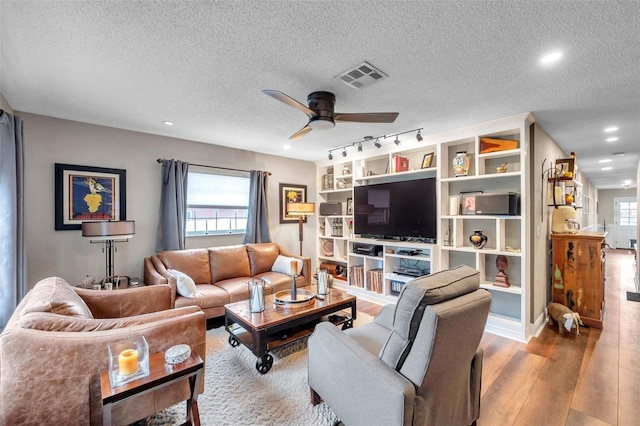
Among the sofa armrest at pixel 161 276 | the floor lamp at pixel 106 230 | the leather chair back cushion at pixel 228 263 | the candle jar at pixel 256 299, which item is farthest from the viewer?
the leather chair back cushion at pixel 228 263

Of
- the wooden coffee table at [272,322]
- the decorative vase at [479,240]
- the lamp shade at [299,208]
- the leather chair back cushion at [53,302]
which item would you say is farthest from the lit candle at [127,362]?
the decorative vase at [479,240]

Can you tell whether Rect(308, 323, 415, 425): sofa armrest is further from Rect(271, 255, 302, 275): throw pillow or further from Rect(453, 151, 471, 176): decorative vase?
Rect(453, 151, 471, 176): decorative vase

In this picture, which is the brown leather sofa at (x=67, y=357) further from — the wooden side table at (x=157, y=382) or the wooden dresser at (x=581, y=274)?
the wooden dresser at (x=581, y=274)

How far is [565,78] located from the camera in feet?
7.17

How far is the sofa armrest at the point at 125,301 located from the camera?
7.52 ft

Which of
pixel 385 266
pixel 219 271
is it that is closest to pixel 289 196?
pixel 219 271

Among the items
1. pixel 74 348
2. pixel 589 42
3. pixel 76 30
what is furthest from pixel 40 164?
pixel 589 42

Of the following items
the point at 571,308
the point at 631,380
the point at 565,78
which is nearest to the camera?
the point at 565,78

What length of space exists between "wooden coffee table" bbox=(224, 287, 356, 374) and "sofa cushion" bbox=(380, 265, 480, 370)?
119 centimetres

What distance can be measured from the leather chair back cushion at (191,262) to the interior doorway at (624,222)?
13993mm

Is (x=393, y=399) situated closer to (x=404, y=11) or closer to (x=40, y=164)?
(x=404, y=11)

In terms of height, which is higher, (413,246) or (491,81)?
(491,81)

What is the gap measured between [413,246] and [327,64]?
2.84 metres

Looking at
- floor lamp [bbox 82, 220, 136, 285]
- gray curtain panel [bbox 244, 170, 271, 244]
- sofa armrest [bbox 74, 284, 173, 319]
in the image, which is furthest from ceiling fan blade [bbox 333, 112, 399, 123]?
gray curtain panel [bbox 244, 170, 271, 244]
